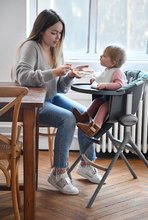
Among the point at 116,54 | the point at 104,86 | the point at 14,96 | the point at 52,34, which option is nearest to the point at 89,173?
the point at 104,86

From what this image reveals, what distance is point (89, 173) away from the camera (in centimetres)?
315

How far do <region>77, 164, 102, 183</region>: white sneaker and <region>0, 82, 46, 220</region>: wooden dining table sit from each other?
0.81 metres

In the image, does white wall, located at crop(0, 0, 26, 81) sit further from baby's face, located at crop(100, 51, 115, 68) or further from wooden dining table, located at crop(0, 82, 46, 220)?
wooden dining table, located at crop(0, 82, 46, 220)

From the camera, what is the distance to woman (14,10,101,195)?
9.19ft

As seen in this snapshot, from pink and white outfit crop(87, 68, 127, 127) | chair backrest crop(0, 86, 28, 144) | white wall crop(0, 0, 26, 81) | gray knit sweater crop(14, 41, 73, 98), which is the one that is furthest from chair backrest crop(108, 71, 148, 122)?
white wall crop(0, 0, 26, 81)

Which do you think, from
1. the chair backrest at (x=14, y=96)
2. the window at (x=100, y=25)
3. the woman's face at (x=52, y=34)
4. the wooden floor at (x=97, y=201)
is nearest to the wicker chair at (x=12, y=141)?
the chair backrest at (x=14, y=96)

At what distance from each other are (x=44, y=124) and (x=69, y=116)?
21 cm

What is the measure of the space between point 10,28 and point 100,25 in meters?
0.82

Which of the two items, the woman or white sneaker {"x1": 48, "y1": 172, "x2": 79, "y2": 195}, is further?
white sneaker {"x1": 48, "y1": 172, "x2": 79, "y2": 195}

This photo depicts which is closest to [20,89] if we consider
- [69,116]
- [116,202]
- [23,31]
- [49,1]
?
[69,116]

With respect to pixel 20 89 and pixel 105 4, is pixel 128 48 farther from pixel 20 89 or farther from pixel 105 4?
pixel 20 89

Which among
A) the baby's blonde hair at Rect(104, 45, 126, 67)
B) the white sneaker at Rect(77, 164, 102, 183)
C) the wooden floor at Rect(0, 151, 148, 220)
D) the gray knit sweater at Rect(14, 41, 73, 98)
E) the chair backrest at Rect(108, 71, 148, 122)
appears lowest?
the wooden floor at Rect(0, 151, 148, 220)

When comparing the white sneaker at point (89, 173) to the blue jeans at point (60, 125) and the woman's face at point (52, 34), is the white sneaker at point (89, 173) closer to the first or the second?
the blue jeans at point (60, 125)

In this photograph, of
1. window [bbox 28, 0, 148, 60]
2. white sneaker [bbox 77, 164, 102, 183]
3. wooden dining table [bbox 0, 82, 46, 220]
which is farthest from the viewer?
window [bbox 28, 0, 148, 60]
